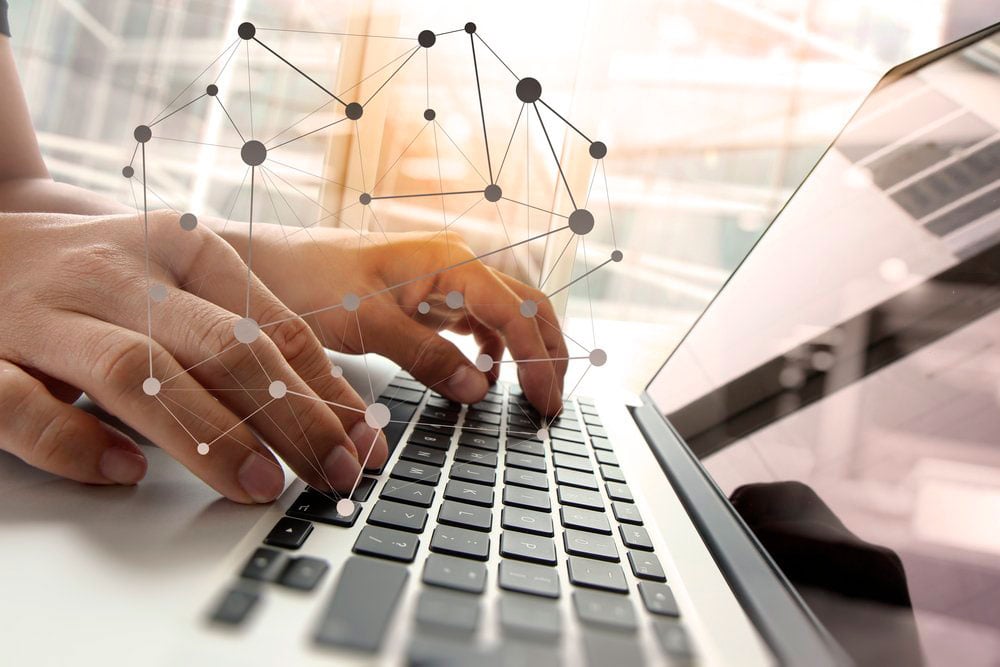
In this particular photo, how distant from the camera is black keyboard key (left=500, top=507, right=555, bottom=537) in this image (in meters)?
0.23

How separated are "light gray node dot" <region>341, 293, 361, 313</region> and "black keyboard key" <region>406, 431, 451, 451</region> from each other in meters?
0.08

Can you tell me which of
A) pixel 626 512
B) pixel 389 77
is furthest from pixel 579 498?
pixel 389 77

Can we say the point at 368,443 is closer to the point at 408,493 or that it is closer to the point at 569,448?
the point at 408,493

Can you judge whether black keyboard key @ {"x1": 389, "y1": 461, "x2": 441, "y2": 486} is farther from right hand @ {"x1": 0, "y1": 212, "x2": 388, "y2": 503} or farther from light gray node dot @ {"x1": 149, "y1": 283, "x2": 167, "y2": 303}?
light gray node dot @ {"x1": 149, "y1": 283, "x2": 167, "y2": 303}

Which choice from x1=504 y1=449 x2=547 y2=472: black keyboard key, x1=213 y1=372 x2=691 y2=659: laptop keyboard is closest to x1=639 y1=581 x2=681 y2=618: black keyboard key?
x1=213 y1=372 x2=691 y2=659: laptop keyboard

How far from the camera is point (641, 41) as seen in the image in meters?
0.42

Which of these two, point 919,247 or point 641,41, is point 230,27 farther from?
point 919,247

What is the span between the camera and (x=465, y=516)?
22 centimetres

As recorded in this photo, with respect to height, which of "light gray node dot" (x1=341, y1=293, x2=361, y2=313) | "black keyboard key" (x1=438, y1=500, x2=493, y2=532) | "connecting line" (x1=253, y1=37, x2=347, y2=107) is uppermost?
"connecting line" (x1=253, y1=37, x2=347, y2=107)

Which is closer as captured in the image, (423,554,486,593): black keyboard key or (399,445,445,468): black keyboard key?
(423,554,486,593): black keyboard key

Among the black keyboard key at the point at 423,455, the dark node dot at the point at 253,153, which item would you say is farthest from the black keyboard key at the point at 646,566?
the dark node dot at the point at 253,153

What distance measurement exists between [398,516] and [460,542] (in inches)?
1.1

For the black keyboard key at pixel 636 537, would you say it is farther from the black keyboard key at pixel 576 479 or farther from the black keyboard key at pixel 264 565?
the black keyboard key at pixel 264 565

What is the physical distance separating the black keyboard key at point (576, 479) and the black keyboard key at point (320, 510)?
120 millimetres
